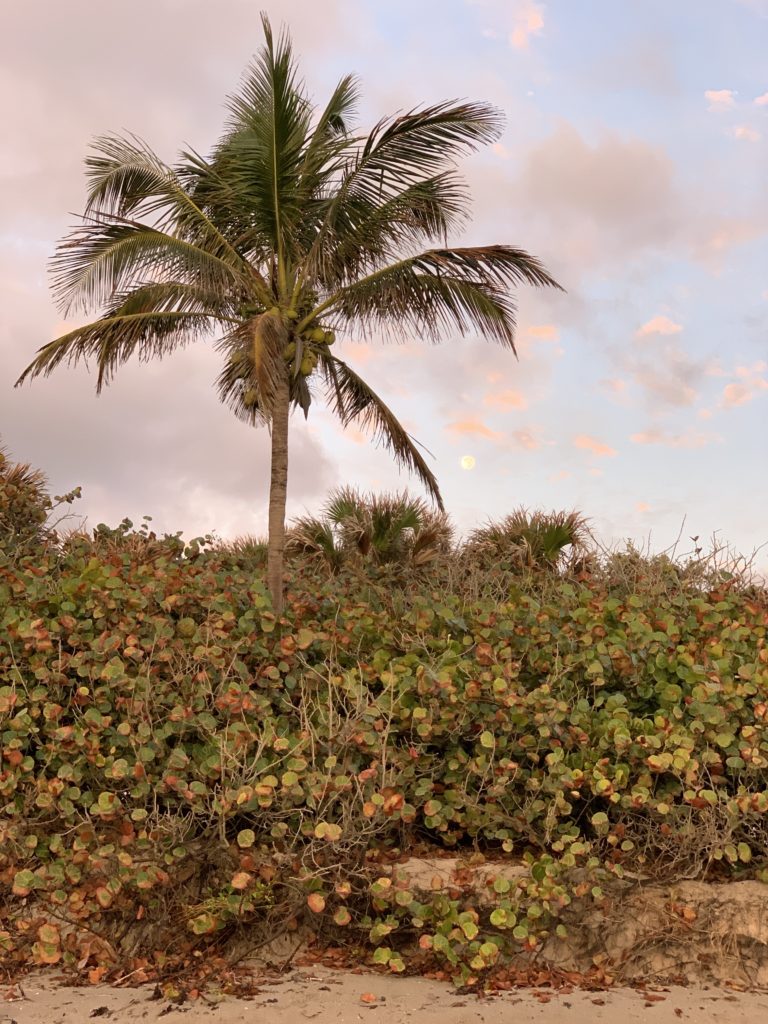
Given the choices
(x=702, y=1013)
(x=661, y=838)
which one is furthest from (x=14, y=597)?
(x=702, y=1013)

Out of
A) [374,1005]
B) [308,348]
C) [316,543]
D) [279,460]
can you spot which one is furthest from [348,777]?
[316,543]

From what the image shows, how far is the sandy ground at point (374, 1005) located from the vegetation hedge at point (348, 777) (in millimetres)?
199

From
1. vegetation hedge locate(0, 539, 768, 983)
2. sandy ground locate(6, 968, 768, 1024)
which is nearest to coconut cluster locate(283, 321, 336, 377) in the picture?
vegetation hedge locate(0, 539, 768, 983)

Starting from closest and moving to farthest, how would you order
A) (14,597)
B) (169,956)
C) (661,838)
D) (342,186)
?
(169,956), (661,838), (14,597), (342,186)

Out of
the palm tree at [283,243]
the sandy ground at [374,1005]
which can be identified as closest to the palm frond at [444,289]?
the palm tree at [283,243]

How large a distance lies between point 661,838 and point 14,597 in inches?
203

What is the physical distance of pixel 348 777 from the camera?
17.9 feet

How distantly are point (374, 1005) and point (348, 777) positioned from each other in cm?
119

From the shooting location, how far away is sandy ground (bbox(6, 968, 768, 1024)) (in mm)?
4844

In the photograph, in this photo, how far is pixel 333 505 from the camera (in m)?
16.8

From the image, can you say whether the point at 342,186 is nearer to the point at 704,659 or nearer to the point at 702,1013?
the point at 704,659

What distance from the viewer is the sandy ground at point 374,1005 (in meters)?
4.84

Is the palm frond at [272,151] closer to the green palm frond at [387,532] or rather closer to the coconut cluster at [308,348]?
the coconut cluster at [308,348]

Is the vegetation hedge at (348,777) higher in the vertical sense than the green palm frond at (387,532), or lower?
lower
